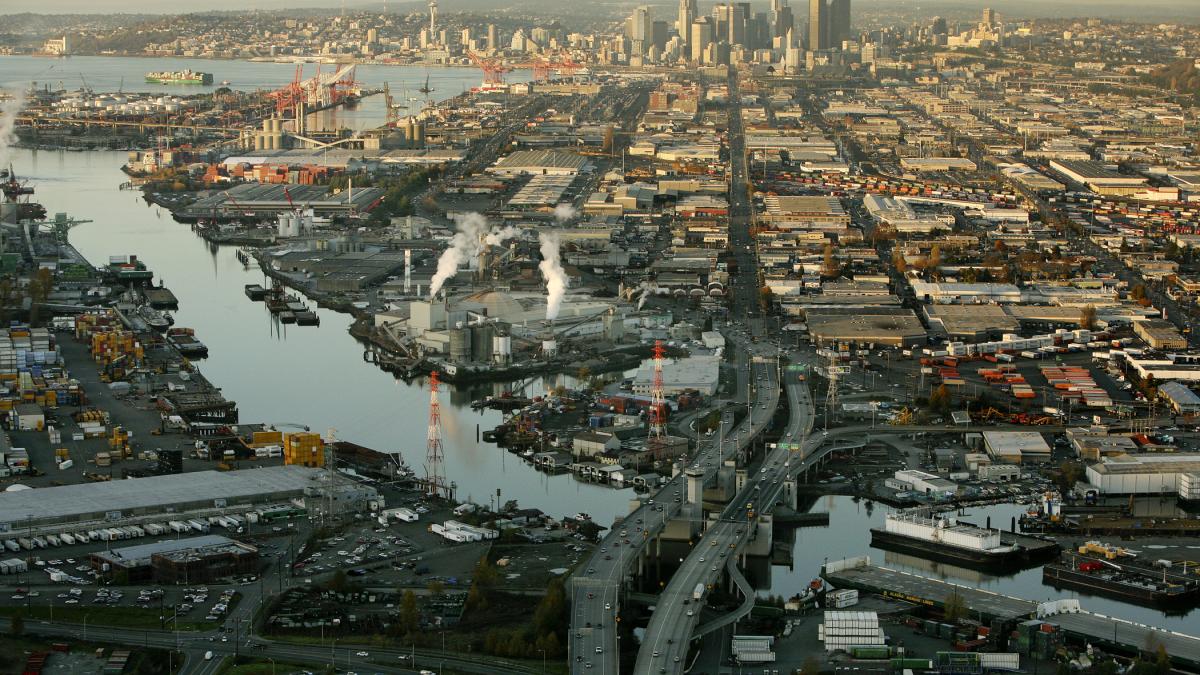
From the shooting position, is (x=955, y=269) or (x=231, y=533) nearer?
(x=231, y=533)

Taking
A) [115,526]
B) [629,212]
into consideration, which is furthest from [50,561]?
[629,212]

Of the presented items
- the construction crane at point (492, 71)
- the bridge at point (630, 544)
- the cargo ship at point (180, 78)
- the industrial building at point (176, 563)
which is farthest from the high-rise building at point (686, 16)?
the industrial building at point (176, 563)

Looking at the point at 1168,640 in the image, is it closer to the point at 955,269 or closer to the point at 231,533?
the point at 231,533

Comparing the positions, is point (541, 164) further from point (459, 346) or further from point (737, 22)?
point (737, 22)

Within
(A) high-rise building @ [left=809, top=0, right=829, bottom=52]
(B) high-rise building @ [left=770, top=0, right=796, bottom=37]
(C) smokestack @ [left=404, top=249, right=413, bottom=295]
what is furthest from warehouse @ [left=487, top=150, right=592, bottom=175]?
(B) high-rise building @ [left=770, top=0, right=796, bottom=37]

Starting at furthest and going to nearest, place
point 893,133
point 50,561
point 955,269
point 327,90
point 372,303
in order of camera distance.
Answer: point 327,90 < point 893,133 < point 955,269 < point 372,303 < point 50,561

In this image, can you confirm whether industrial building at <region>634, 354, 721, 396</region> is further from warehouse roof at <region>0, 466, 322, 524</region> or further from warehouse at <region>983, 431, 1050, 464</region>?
warehouse roof at <region>0, 466, 322, 524</region>

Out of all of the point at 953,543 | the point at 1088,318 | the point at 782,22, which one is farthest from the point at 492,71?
the point at 953,543
